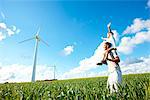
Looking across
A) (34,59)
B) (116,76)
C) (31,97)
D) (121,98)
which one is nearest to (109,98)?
(121,98)

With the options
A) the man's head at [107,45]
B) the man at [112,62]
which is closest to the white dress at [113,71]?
the man at [112,62]

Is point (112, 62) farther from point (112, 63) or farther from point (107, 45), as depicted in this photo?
point (107, 45)

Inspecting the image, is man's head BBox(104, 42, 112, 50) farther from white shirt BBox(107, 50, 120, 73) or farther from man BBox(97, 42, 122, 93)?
white shirt BBox(107, 50, 120, 73)

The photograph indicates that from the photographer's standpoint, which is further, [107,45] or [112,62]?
[107,45]

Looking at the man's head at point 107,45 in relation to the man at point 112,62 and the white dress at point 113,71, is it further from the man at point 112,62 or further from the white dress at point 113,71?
the white dress at point 113,71

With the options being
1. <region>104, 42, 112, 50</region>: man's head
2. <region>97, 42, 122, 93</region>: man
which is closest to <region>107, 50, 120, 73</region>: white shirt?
<region>97, 42, 122, 93</region>: man

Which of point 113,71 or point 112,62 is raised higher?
point 112,62

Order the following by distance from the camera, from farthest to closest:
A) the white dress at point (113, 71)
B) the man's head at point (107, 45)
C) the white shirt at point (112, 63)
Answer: the man's head at point (107, 45), the white shirt at point (112, 63), the white dress at point (113, 71)

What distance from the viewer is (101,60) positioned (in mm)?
10867

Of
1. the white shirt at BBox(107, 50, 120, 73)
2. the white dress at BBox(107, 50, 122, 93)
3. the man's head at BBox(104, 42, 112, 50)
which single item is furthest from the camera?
the man's head at BBox(104, 42, 112, 50)

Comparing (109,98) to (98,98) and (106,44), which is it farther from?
(106,44)

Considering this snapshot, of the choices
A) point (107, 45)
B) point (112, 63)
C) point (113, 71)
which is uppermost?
point (107, 45)

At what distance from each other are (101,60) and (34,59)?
111 ft

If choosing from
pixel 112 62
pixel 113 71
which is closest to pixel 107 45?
pixel 112 62
